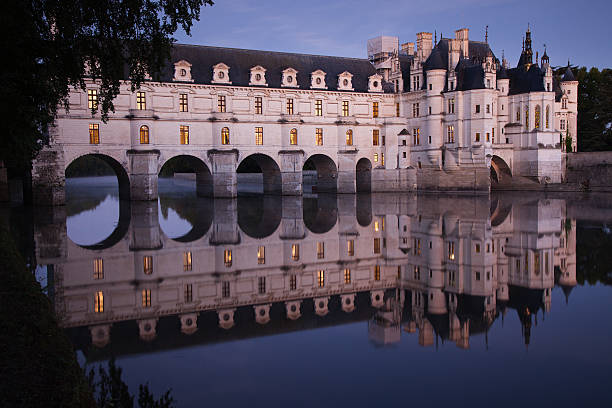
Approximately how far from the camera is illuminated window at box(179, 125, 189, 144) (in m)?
38.4

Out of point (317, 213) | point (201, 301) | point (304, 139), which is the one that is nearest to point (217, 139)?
point (304, 139)

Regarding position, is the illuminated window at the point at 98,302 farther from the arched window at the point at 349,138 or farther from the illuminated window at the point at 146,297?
the arched window at the point at 349,138

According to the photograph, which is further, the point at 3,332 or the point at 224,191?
the point at 224,191

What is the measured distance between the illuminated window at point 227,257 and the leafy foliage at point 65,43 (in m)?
5.15

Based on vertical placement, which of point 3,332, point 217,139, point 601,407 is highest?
point 217,139

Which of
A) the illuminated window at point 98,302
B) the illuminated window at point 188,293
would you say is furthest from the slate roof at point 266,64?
the illuminated window at point 98,302

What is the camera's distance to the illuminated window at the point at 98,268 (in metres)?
13.5

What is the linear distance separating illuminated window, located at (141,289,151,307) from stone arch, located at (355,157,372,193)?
35.5 meters

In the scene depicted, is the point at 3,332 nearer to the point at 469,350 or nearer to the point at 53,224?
the point at 469,350

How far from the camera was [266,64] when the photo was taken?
4300cm

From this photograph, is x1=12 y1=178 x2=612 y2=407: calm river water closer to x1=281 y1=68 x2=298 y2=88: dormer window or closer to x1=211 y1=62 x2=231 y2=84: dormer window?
→ x1=211 y1=62 x2=231 y2=84: dormer window

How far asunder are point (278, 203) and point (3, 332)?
29.5m

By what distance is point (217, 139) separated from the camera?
3953cm

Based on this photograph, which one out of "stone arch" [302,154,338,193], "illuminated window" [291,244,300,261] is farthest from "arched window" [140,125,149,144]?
"illuminated window" [291,244,300,261]
